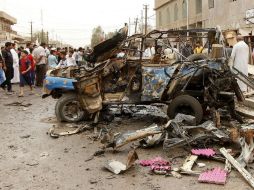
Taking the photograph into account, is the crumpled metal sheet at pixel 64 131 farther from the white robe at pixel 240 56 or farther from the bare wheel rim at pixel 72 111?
the white robe at pixel 240 56

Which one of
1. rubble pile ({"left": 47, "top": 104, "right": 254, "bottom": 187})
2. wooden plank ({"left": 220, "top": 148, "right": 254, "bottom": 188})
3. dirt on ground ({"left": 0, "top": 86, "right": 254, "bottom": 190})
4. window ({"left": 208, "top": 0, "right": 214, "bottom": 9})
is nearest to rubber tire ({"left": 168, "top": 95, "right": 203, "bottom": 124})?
rubble pile ({"left": 47, "top": 104, "right": 254, "bottom": 187})

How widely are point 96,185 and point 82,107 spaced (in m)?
3.83

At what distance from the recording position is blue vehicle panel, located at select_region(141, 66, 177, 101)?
8.46 m

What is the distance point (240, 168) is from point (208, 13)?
33.2m

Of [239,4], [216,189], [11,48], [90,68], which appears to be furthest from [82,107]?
[239,4]

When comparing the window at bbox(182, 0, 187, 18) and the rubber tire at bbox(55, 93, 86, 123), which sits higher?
the window at bbox(182, 0, 187, 18)

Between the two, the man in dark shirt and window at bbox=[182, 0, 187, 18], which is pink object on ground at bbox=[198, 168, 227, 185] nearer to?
the man in dark shirt

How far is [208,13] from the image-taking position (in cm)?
3716

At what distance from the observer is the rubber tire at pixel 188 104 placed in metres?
8.06

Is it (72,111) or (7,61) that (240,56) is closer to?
(72,111)

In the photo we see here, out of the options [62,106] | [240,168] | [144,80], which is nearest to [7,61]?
[62,106]

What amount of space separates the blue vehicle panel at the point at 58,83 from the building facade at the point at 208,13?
18.4m

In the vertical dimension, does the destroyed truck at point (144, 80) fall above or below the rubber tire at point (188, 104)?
above

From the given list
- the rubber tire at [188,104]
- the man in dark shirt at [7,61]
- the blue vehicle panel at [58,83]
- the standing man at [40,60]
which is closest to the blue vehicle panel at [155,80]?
the rubber tire at [188,104]
